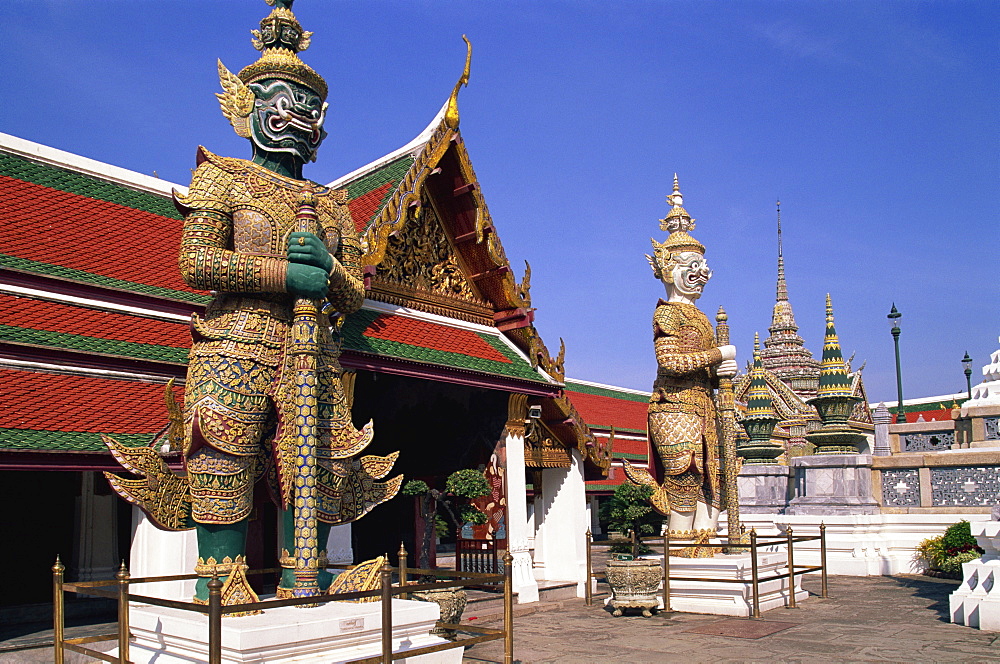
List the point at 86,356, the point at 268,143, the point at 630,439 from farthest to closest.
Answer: the point at 630,439 → the point at 86,356 → the point at 268,143

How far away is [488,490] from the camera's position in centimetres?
1083

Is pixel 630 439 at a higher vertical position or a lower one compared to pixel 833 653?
higher

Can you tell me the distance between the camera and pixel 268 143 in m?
6.20

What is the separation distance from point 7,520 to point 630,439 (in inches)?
789

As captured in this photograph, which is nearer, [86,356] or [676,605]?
[86,356]

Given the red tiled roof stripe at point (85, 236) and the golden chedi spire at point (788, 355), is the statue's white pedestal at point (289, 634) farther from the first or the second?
the golden chedi spire at point (788, 355)

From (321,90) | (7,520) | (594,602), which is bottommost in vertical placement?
(594,602)

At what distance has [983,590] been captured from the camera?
8883mm

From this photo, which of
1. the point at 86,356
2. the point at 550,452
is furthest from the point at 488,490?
the point at 86,356

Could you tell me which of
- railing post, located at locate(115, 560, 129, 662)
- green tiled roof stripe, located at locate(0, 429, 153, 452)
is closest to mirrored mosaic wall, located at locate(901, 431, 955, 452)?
Result: green tiled roof stripe, located at locate(0, 429, 153, 452)

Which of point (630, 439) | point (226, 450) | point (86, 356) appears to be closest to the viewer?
point (226, 450)

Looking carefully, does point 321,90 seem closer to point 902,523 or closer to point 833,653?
point 833,653

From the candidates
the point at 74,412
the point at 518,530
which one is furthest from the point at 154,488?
the point at 518,530

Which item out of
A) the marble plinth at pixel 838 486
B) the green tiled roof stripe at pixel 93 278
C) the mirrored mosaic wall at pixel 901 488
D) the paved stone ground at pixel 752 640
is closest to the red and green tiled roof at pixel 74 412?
the green tiled roof stripe at pixel 93 278
